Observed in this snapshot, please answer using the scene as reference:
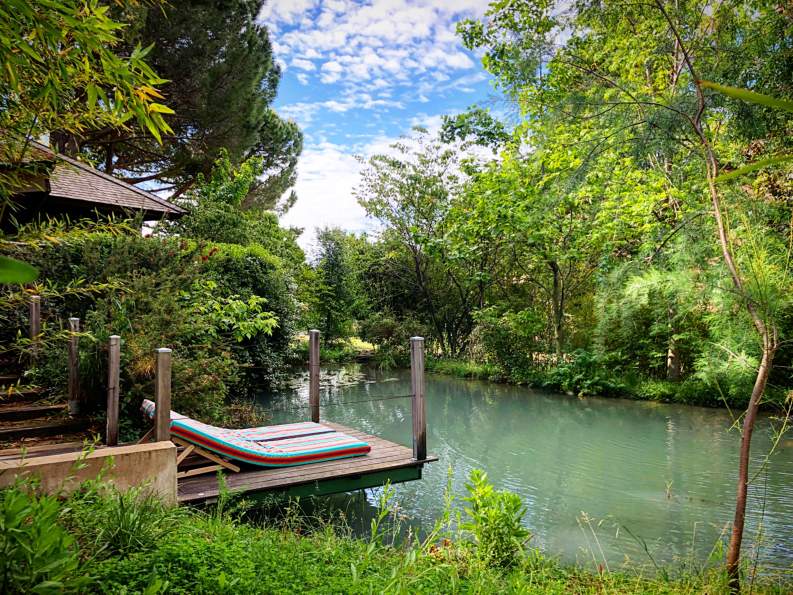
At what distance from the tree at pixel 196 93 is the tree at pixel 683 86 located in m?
7.84

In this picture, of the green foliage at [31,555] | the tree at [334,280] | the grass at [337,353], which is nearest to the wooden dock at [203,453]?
the green foliage at [31,555]

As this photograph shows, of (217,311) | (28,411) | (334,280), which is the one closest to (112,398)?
(28,411)

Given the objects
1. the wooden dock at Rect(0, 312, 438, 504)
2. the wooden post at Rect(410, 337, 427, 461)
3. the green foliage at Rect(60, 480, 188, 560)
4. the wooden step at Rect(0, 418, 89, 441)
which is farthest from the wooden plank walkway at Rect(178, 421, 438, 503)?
the wooden step at Rect(0, 418, 89, 441)

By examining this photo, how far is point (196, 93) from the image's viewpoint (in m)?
11.7

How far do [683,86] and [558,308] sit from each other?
9.31 meters

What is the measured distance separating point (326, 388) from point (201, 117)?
6.72 m

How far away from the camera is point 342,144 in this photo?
16.9m

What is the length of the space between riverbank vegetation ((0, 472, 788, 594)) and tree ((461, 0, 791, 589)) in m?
1.04

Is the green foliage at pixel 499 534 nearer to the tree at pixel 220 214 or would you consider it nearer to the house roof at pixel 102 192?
the house roof at pixel 102 192

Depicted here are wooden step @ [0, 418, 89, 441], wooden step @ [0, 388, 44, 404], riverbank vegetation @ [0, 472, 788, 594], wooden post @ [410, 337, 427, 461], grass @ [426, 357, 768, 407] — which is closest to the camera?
riverbank vegetation @ [0, 472, 788, 594]

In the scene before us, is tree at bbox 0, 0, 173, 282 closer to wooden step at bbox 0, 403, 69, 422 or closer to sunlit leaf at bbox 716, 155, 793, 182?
sunlit leaf at bbox 716, 155, 793, 182

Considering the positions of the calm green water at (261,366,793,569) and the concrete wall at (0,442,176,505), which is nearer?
the concrete wall at (0,442,176,505)

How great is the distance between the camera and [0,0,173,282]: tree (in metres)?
1.25

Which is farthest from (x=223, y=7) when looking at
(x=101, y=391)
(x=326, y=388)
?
(x=101, y=391)
